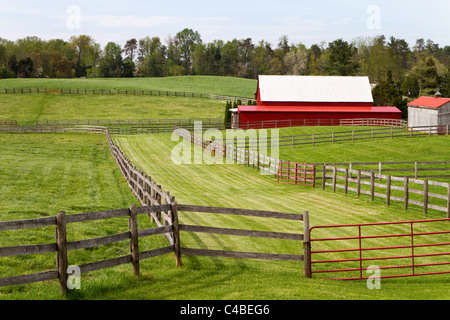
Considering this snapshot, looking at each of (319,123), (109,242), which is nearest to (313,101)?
(319,123)

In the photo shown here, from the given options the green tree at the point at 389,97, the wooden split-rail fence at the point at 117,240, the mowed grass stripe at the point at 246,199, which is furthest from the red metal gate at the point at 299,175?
the green tree at the point at 389,97

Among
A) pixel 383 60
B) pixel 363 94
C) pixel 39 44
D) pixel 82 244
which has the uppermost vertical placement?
pixel 39 44

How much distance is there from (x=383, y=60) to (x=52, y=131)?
89.6m

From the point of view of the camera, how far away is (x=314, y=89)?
6938 centimetres

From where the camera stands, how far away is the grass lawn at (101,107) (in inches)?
3263

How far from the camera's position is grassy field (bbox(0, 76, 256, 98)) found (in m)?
114

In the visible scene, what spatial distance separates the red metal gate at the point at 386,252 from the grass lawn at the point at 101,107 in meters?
70.0

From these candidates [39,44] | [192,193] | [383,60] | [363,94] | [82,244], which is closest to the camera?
[82,244]

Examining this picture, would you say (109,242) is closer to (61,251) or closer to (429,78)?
(61,251)

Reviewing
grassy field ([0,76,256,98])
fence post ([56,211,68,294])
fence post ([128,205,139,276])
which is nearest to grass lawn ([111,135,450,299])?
fence post ([128,205,139,276])

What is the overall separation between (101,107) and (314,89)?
135 feet
